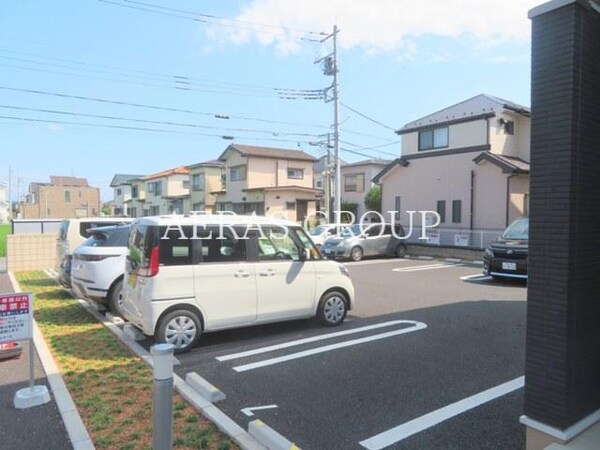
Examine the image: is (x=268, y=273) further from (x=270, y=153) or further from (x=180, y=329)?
(x=270, y=153)

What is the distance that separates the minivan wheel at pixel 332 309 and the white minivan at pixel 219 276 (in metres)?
0.02

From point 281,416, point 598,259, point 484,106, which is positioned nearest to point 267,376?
point 281,416

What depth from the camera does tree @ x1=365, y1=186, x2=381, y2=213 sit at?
30.5 m

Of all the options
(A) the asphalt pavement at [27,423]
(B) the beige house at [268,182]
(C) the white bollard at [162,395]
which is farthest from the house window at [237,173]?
(C) the white bollard at [162,395]

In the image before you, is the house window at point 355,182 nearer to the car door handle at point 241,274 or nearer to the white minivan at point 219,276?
the white minivan at point 219,276

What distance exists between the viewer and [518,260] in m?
10.3

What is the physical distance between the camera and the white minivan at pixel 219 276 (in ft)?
17.6

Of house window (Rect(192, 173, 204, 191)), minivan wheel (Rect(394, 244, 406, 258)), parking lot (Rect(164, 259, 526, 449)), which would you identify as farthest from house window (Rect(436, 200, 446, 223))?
house window (Rect(192, 173, 204, 191))

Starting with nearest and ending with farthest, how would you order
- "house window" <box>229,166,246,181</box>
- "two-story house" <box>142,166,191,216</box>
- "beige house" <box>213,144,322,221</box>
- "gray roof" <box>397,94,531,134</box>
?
1. "gray roof" <box>397,94,531,134</box>
2. "beige house" <box>213,144,322,221</box>
3. "house window" <box>229,166,246,181</box>
4. "two-story house" <box>142,166,191,216</box>

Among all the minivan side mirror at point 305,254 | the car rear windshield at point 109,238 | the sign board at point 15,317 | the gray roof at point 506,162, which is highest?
the gray roof at point 506,162

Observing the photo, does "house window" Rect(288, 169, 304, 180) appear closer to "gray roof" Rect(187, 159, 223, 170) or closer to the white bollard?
"gray roof" Rect(187, 159, 223, 170)

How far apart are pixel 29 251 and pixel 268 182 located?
19.3 m

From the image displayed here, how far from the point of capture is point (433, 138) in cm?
2067

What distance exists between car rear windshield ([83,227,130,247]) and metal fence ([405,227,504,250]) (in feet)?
42.6
